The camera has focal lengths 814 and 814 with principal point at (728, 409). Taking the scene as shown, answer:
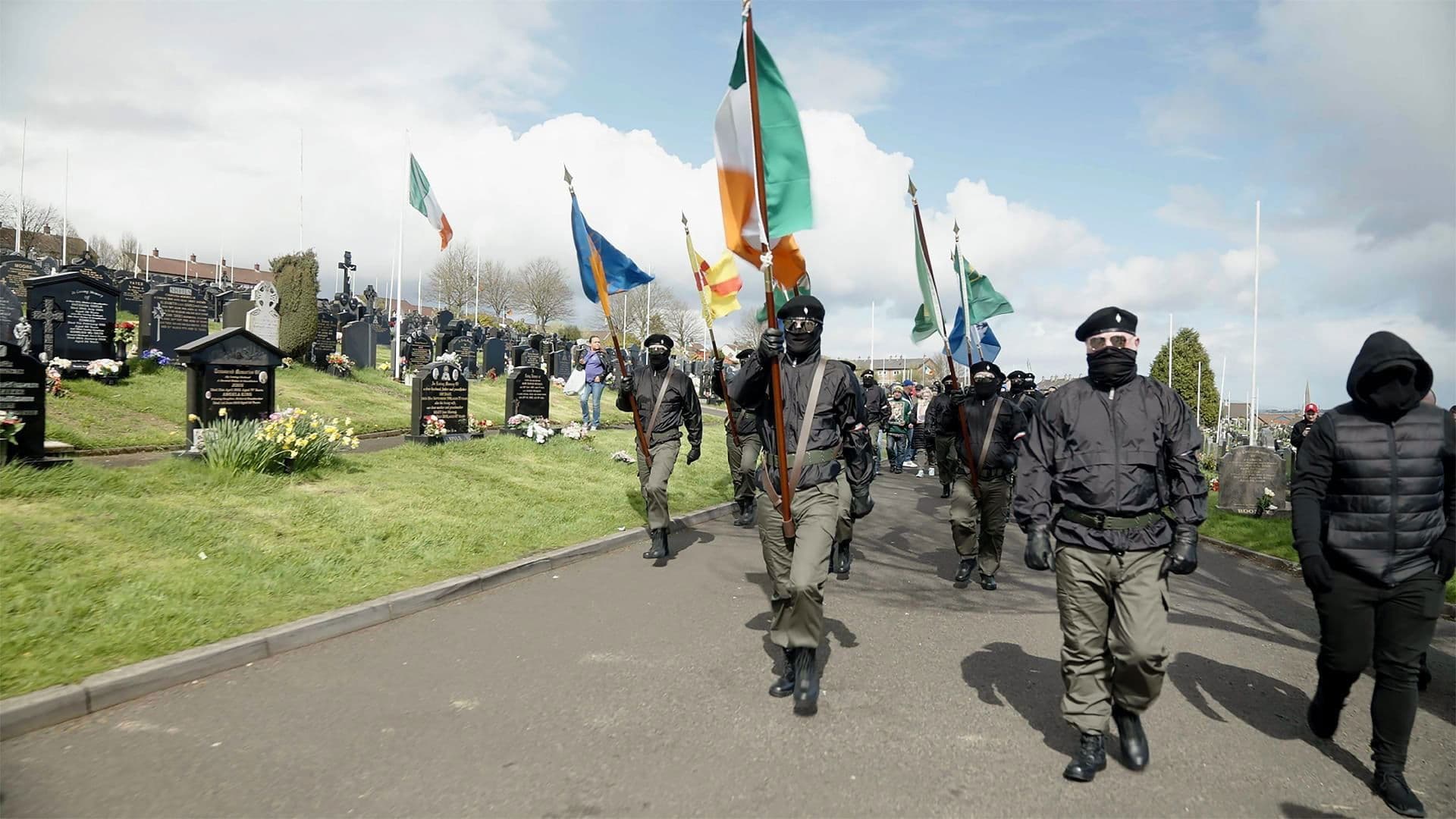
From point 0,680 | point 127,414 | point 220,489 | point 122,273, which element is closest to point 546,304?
point 122,273

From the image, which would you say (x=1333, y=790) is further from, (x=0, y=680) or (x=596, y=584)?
(x=0, y=680)

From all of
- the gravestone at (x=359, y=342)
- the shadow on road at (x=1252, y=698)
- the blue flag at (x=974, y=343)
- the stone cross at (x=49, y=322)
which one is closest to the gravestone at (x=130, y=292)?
the gravestone at (x=359, y=342)

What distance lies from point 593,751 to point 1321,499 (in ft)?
11.5

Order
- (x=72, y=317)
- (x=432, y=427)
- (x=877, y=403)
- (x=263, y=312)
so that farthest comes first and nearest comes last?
(x=263, y=312) < (x=877, y=403) < (x=72, y=317) < (x=432, y=427)

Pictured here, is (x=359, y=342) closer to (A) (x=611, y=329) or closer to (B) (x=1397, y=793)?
(A) (x=611, y=329)

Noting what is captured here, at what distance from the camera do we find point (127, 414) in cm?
1166

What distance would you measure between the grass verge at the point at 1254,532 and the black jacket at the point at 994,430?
340 centimetres

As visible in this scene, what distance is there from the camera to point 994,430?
7379 millimetres

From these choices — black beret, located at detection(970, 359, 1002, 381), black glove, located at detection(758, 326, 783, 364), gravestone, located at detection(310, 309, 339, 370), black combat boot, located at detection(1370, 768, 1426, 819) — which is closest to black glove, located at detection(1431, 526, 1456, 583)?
black combat boot, located at detection(1370, 768, 1426, 819)

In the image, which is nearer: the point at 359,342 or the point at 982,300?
the point at 982,300

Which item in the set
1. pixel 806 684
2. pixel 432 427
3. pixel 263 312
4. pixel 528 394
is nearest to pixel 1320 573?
pixel 806 684

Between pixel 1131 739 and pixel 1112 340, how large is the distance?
1843mm

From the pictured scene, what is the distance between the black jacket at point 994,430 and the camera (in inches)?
289

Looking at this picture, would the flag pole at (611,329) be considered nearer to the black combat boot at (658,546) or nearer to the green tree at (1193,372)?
the black combat boot at (658,546)
